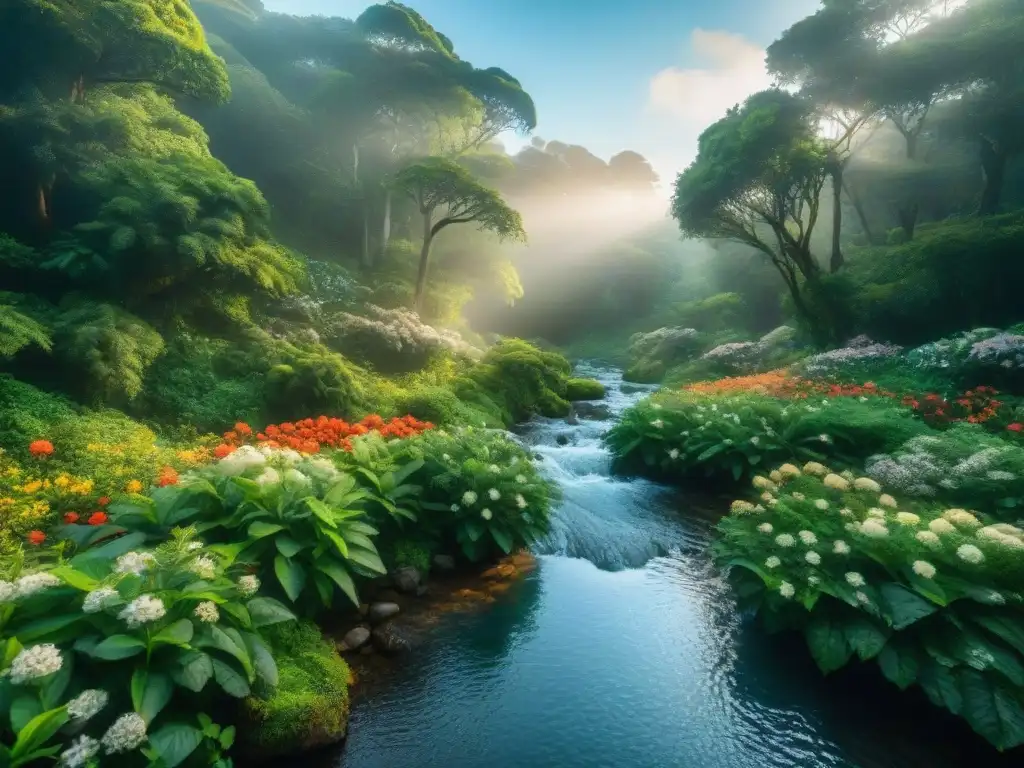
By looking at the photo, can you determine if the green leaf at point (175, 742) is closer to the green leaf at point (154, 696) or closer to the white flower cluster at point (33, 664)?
the green leaf at point (154, 696)

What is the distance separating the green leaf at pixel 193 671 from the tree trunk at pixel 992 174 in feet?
95.4

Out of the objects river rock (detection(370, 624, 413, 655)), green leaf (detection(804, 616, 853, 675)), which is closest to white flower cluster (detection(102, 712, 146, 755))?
river rock (detection(370, 624, 413, 655))

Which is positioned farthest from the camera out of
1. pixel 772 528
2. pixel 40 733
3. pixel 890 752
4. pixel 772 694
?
pixel 772 528

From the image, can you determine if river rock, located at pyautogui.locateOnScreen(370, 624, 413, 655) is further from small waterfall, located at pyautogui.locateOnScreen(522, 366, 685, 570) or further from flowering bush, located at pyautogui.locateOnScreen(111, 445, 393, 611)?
small waterfall, located at pyautogui.locateOnScreen(522, 366, 685, 570)

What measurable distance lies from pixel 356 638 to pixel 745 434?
316 inches

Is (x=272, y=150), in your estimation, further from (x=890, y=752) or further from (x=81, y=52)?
(x=890, y=752)

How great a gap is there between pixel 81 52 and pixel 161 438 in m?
8.20

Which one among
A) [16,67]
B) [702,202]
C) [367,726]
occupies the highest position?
[16,67]

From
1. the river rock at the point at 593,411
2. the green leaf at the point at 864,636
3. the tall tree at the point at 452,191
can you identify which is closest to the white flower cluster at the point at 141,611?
the green leaf at the point at 864,636

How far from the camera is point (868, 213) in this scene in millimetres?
30562

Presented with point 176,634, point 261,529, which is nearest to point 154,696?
point 176,634

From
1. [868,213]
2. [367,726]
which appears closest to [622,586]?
[367,726]

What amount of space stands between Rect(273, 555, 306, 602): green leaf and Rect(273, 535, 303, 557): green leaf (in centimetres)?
8

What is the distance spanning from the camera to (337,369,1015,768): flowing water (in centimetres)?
407
